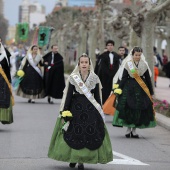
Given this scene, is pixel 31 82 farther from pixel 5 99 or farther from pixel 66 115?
pixel 66 115

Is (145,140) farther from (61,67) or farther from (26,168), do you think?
(61,67)

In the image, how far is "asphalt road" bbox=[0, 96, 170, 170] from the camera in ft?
37.7

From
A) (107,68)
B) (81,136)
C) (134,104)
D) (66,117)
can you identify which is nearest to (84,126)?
(81,136)

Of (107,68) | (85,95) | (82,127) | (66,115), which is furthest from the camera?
(107,68)

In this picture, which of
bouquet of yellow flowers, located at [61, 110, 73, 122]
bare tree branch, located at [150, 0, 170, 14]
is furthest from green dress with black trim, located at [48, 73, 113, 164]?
bare tree branch, located at [150, 0, 170, 14]

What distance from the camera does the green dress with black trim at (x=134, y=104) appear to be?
596 inches

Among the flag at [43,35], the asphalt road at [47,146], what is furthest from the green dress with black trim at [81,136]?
the flag at [43,35]

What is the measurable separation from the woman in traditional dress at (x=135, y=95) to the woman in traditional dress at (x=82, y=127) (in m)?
3.95

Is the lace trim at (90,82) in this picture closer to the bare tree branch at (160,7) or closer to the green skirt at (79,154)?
the green skirt at (79,154)

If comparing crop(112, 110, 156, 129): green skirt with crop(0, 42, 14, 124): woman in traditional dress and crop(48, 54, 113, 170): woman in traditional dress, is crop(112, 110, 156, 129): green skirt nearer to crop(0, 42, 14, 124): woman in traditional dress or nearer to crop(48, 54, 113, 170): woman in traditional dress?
crop(0, 42, 14, 124): woman in traditional dress

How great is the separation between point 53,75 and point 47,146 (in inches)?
474

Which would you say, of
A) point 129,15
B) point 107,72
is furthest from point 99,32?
point 107,72

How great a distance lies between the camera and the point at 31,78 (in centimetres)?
2486

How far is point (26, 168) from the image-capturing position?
1109cm
